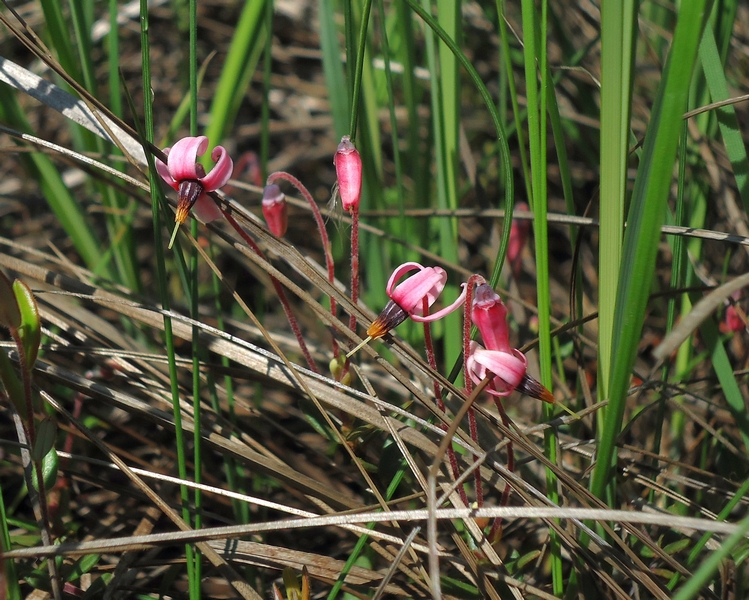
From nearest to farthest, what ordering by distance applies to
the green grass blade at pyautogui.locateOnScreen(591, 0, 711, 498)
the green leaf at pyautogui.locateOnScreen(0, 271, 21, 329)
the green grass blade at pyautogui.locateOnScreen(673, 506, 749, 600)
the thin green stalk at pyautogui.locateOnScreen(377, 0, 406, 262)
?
the green grass blade at pyautogui.locateOnScreen(673, 506, 749, 600), the green grass blade at pyautogui.locateOnScreen(591, 0, 711, 498), the green leaf at pyautogui.locateOnScreen(0, 271, 21, 329), the thin green stalk at pyautogui.locateOnScreen(377, 0, 406, 262)

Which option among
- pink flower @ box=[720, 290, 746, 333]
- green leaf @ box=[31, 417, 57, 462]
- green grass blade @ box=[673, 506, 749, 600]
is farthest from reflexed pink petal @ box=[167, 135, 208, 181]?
pink flower @ box=[720, 290, 746, 333]

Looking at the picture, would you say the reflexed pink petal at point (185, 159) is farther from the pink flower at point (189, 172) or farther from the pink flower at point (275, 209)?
the pink flower at point (275, 209)

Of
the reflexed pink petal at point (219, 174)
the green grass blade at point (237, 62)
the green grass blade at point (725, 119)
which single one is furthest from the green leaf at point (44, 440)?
the green grass blade at point (725, 119)

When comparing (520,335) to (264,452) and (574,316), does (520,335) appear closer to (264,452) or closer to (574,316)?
(574,316)

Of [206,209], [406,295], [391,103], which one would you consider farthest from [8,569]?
[391,103]

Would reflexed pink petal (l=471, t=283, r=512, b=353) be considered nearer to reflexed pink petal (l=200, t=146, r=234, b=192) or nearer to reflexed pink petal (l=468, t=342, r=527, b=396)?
reflexed pink petal (l=468, t=342, r=527, b=396)

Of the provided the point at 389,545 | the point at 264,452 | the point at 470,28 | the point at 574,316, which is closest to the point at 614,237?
the point at 574,316
